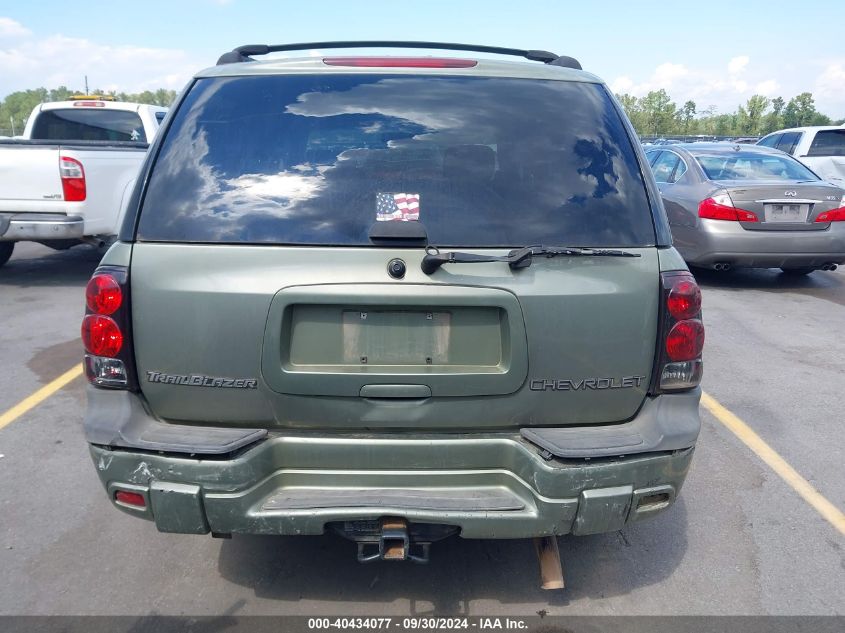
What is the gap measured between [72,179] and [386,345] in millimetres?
6529

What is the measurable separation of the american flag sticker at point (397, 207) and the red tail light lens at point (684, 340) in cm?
99

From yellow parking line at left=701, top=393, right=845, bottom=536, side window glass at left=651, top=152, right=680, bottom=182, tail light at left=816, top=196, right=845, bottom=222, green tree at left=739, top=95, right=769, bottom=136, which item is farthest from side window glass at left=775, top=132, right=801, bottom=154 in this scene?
green tree at left=739, top=95, right=769, bottom=136

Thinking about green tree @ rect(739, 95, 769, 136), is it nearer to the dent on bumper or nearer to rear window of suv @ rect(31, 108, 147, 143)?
rear window of suv @ rect(31, 108, 147, 143)

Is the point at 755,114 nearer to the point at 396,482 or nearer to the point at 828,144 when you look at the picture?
the point at 828,144

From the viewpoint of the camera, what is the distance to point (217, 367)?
257cm

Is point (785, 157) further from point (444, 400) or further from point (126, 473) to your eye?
point (126, 473)

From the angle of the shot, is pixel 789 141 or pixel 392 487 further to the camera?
pixel 789 141

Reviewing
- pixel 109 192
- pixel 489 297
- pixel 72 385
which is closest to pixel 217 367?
pixel 489 297

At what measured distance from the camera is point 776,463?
14.3 ft

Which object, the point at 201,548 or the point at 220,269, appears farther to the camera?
the point at 201,548

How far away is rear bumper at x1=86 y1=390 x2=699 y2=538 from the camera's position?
2527 mm

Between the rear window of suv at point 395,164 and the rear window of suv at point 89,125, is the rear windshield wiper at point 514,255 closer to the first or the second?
the rear window of suv at point 395,164

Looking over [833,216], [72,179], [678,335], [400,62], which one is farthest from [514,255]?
[833,216]

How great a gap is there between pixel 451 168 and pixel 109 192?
263 inches
